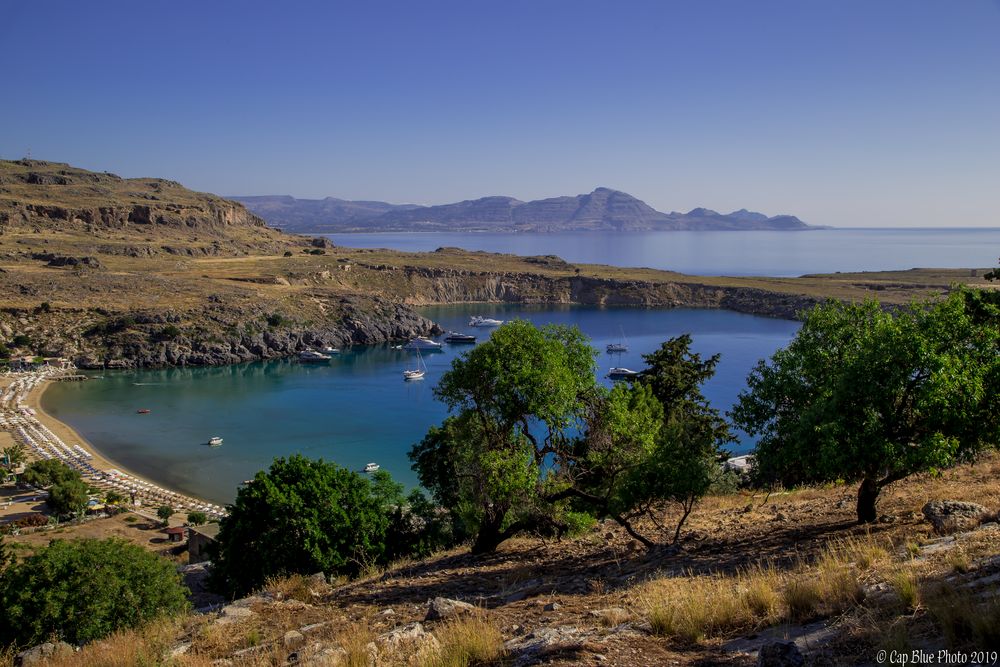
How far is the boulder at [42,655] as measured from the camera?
9.77 metres

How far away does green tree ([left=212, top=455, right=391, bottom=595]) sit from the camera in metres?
18.4

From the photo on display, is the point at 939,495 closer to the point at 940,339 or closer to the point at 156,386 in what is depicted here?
the point at 940,339

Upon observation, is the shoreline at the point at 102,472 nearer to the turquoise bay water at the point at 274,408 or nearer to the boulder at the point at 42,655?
the turquoise bay water at the point at 274,408

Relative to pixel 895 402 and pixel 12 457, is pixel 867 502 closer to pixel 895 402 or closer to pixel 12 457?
pixel 895 402

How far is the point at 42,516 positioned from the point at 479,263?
106 m

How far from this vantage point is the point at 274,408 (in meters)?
57.2

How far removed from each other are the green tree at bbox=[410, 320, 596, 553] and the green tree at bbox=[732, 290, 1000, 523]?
392 cm

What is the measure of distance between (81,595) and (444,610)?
9865 mm

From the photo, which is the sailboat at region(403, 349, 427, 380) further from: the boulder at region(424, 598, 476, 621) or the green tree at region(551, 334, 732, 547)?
the boulder at region(424, 598, 476, 621)

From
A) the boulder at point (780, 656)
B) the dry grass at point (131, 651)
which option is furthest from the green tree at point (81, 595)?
the boulder at point (780, 656)

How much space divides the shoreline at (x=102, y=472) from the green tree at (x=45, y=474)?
1701mm

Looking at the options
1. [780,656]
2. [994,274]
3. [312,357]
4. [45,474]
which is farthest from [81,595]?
[312,357]

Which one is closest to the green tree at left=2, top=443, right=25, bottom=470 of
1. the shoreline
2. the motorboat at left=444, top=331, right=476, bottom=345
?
the shoreline

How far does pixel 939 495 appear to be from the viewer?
12516 mm
